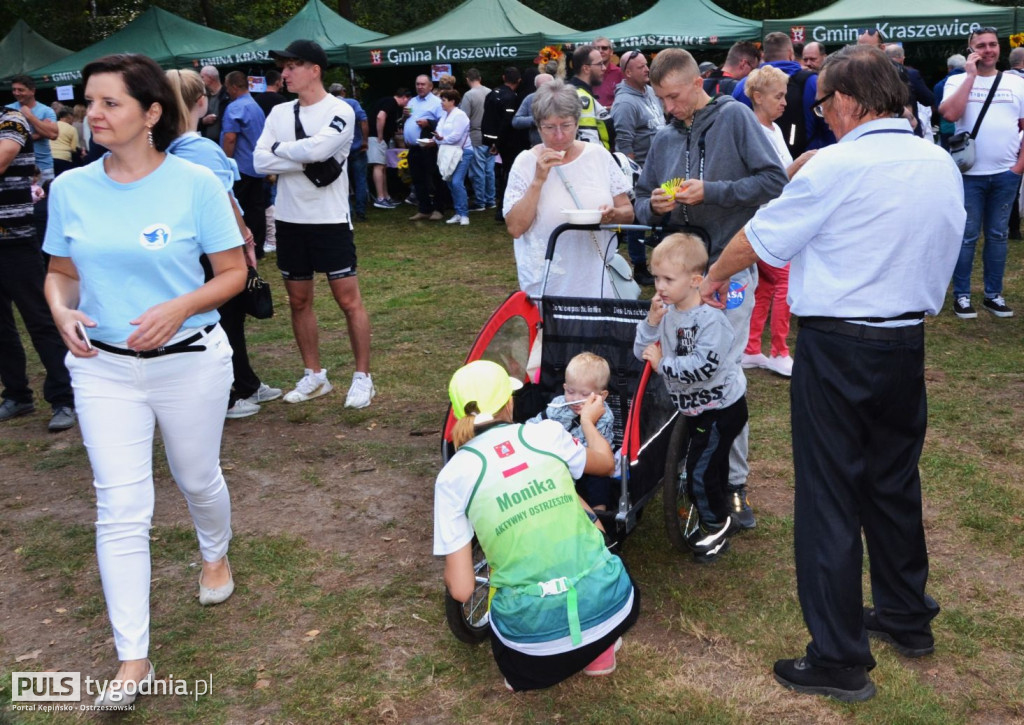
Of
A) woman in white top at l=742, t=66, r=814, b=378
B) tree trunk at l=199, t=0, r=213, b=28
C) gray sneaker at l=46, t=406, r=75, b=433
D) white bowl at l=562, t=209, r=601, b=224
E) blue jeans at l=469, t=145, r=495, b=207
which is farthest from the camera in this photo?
tree trunk at l=199, t=0, r=213, b=28

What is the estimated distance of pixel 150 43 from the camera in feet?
61.9

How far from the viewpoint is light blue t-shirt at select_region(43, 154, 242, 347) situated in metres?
3.22

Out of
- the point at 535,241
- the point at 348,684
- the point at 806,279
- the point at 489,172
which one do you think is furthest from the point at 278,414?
the point at 489,172

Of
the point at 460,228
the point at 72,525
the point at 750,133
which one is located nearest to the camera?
the point at 750,133

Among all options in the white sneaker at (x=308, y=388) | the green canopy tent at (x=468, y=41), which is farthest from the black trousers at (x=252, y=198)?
the green canopy tent at (x=468, y=41)

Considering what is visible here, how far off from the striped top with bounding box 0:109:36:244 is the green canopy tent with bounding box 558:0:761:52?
1117 centimetres

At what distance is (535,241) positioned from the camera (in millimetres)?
4848

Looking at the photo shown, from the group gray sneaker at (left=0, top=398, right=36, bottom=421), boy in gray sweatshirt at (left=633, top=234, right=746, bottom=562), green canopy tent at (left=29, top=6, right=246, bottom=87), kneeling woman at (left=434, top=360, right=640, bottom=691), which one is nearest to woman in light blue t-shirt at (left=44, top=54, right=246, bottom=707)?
kneeling woman at (left=434, top=360, right=640, bottom=691)

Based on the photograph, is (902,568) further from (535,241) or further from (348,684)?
(535,241)

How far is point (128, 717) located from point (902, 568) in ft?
8.65

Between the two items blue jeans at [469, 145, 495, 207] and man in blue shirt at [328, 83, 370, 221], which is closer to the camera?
blue jeans at [469, 145, 495, 207]

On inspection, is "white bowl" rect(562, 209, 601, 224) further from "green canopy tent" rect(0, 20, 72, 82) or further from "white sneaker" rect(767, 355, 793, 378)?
"green canopy tent" rect(0, 20, 72, 82)

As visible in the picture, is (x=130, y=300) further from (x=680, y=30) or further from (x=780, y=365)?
(x=680, y=30)

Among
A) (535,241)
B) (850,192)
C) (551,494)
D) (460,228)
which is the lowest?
(460,228)
